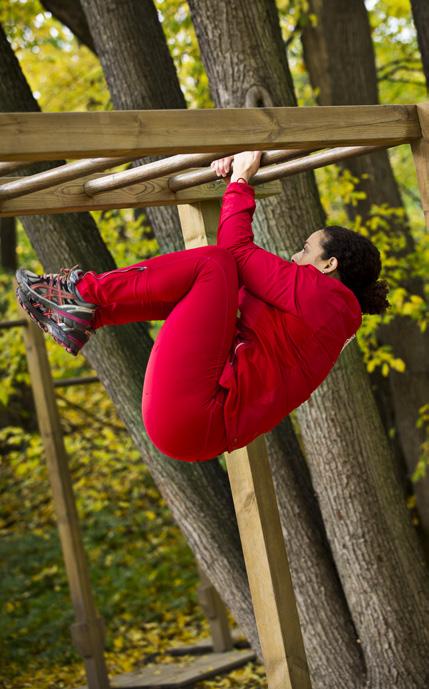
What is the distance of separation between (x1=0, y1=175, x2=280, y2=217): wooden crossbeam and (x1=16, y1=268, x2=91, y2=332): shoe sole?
1.27 feet

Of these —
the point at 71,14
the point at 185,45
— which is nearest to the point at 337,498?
the point at 71,14

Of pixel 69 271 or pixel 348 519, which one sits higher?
pixel 69 271

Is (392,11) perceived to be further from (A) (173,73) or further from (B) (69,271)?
(B) (69,271)

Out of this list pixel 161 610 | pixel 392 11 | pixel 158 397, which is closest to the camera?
pixel 158 397

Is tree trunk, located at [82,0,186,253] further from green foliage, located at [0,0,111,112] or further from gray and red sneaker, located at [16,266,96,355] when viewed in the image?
green foliage, located at [0,0,111,112]

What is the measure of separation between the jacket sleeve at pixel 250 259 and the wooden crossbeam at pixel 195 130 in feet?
0.92

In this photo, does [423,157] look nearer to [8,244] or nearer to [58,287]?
[58,287]

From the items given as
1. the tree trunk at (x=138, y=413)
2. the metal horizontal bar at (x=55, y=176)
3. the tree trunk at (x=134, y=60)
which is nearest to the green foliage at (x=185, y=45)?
the tree trunk at (x=134, y=60)

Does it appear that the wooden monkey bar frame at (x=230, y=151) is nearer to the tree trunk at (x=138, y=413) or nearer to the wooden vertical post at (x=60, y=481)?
the tree trunk at (x=138, y=413)

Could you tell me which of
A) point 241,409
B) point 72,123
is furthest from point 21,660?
point 72,123

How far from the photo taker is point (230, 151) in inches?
108

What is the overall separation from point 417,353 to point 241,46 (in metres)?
3.15

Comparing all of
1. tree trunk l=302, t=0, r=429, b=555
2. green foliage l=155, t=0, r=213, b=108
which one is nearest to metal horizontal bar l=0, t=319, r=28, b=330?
green foliage l=155, t=0, r=213, b=108

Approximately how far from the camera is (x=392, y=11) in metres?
7.65
